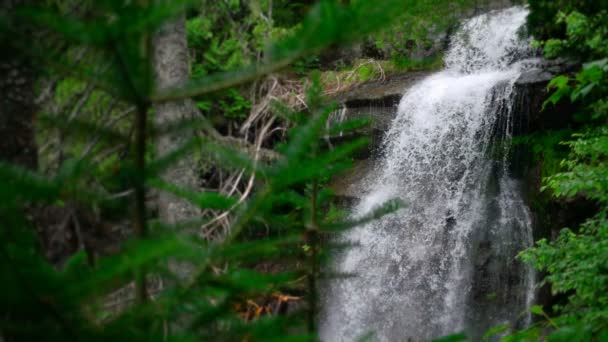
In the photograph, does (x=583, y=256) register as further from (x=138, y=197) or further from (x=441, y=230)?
(x=138, y=197)

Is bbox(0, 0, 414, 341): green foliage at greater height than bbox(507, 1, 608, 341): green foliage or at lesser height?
greater

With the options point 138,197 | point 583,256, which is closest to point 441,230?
point 583,256

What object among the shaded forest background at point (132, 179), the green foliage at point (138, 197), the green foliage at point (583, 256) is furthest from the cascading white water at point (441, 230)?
the green foliage at point (138, 197)

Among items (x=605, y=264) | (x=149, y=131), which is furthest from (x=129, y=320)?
(x=605, y=264)

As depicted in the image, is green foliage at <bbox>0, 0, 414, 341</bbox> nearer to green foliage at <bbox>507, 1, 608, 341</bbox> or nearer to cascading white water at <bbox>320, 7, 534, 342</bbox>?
green foliage at <bbox>507, 1, 608, 341</bbox>

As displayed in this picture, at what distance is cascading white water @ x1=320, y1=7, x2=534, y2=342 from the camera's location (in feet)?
20.9

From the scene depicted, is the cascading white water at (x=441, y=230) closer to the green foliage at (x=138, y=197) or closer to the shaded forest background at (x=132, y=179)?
the shaded forest background at (x=132, y=179)

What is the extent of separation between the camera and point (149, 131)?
1043 mm

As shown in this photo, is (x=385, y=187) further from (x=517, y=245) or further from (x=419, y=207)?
(x=517, y=245)

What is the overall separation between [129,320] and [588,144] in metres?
4.83

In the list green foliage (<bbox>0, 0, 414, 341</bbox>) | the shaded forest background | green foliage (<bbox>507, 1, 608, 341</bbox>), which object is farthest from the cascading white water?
green foliage (<bbox>0, 0, 414, 341</bbox>)

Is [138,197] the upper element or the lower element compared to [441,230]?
upper

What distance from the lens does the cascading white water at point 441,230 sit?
6359 mm

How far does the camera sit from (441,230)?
7203 millimetres
